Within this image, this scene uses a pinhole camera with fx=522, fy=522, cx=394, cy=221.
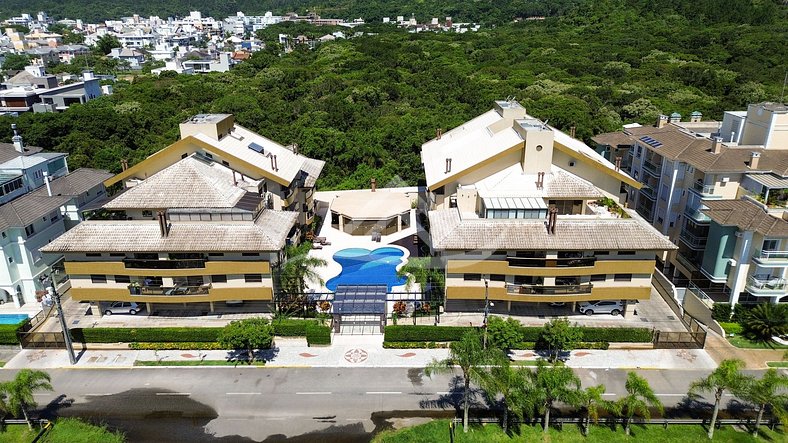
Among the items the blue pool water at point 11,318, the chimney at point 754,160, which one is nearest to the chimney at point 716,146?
the chimney at point 754,160

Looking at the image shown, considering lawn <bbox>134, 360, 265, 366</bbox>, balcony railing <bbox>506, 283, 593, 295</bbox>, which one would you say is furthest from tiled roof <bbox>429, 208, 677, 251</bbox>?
lawn <bbox>134, 360, 265, 366</bbox>

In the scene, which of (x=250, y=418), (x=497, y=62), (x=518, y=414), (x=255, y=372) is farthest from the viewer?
(x=497, y=62)

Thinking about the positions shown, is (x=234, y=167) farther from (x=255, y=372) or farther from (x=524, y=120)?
(x=524, y=120)

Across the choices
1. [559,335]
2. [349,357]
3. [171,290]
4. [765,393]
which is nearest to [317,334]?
[349,357]

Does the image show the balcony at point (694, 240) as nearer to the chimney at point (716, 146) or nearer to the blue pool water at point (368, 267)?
the chimney at point (716, 146)

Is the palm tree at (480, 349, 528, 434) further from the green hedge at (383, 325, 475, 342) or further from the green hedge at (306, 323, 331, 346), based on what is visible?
the green hedge at (306, 323, 331, 346)

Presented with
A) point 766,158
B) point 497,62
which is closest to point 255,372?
point 766,158

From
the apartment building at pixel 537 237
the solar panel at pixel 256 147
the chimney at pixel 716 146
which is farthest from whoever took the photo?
the solar panel at pixel 256 147
